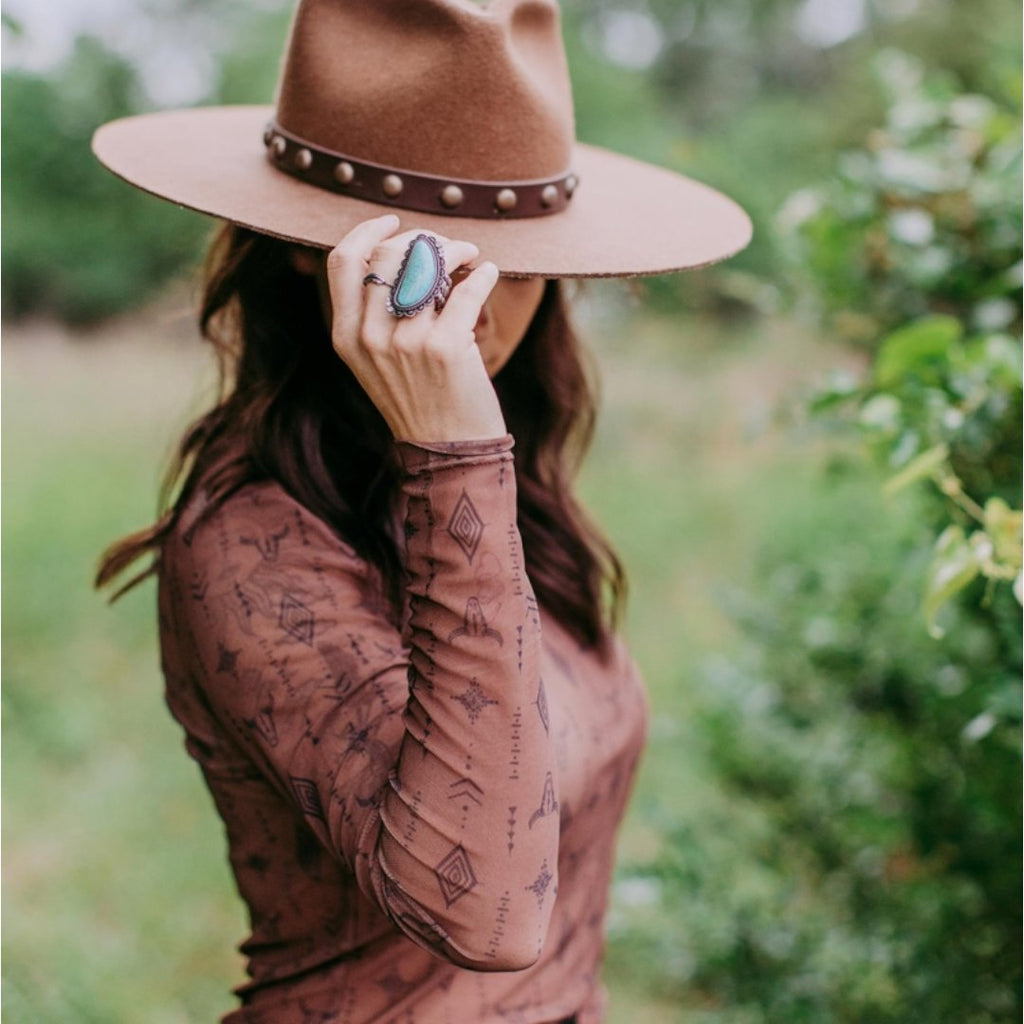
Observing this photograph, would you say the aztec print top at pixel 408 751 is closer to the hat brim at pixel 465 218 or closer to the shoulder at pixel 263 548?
the shoulder at pixel 263 548

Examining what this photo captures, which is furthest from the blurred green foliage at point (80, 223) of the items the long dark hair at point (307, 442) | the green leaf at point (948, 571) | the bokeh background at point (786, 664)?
the green leaf at point (948, 571)

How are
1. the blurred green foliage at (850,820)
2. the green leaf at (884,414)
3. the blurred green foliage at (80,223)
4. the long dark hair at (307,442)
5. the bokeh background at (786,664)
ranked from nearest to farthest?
the long dark hair at (307,442) < the green leaf at (884,414) < the bokeh background at (786,664) < the blurred green foliage at (850,820) < the blurred green foliage at (80,223)

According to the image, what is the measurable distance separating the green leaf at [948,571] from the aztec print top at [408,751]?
0.45 m

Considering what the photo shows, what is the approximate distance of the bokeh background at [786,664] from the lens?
1.96 m

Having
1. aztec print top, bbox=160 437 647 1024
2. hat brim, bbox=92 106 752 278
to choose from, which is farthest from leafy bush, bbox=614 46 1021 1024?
aztec print top, bbox=160 437 647 1024

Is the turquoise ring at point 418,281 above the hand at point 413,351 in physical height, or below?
above

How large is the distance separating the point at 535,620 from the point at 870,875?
177cm

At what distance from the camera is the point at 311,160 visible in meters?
1.41

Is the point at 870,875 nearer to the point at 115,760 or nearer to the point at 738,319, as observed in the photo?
the point at 115,760

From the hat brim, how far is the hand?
0.17 m

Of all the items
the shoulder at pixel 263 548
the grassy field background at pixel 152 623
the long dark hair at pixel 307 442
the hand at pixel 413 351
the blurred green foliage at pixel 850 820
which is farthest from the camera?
the grassy field background at pixel 152 623

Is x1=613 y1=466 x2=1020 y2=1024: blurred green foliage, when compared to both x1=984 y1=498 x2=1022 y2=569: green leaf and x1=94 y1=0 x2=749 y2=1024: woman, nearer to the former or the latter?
x1=984 y1=498 x2=1022 y2=569: green leaf

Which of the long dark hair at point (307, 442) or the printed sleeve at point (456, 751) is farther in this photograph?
the long dark hair at point (307, 442)

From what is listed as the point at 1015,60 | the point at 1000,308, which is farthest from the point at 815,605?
the point at 1015,60
